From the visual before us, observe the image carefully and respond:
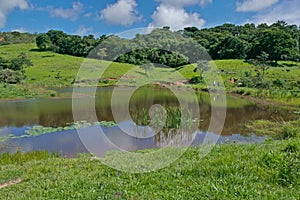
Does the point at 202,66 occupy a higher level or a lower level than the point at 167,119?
higher

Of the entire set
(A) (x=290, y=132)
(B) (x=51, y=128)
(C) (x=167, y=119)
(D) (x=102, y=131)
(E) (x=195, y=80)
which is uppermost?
(E) (x=195, y=80)

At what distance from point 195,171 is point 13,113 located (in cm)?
2309

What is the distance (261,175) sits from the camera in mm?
5758

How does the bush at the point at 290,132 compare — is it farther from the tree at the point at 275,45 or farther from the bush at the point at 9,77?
the tree at the point at 275,45

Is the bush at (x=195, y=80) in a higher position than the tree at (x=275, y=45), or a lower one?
lower

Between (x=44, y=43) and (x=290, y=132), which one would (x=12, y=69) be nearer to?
(x=44, y=43)

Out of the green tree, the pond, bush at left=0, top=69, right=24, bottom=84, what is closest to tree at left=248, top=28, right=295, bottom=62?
the green tree

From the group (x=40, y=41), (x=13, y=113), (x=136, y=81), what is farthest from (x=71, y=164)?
(x=40, y=41)

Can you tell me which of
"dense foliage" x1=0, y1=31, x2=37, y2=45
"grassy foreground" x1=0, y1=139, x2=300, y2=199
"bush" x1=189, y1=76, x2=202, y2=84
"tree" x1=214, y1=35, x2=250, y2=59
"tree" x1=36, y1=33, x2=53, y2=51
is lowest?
"grassy foreground" x1=0, y1=139, x2=300, y2=199

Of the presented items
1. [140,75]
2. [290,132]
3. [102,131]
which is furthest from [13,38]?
[290,132]

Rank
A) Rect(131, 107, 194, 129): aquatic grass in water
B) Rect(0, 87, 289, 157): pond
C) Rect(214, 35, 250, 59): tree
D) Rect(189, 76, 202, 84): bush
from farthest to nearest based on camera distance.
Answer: Rect(214, 35, 250, 59): tree, Rect(189, 76, 202, 84): bush, Rect(131, 107, 194, 129): aquatic grass in water, Rect(0, 87, 289, 157): pond

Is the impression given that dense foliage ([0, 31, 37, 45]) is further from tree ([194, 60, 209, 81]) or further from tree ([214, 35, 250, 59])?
tree ([194, 60, 209, 81])

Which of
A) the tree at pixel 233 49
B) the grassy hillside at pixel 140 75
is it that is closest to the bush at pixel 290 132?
the grassy hillside at pixel 140 75

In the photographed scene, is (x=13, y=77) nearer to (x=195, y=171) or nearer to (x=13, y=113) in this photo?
(x=13, y=113)
